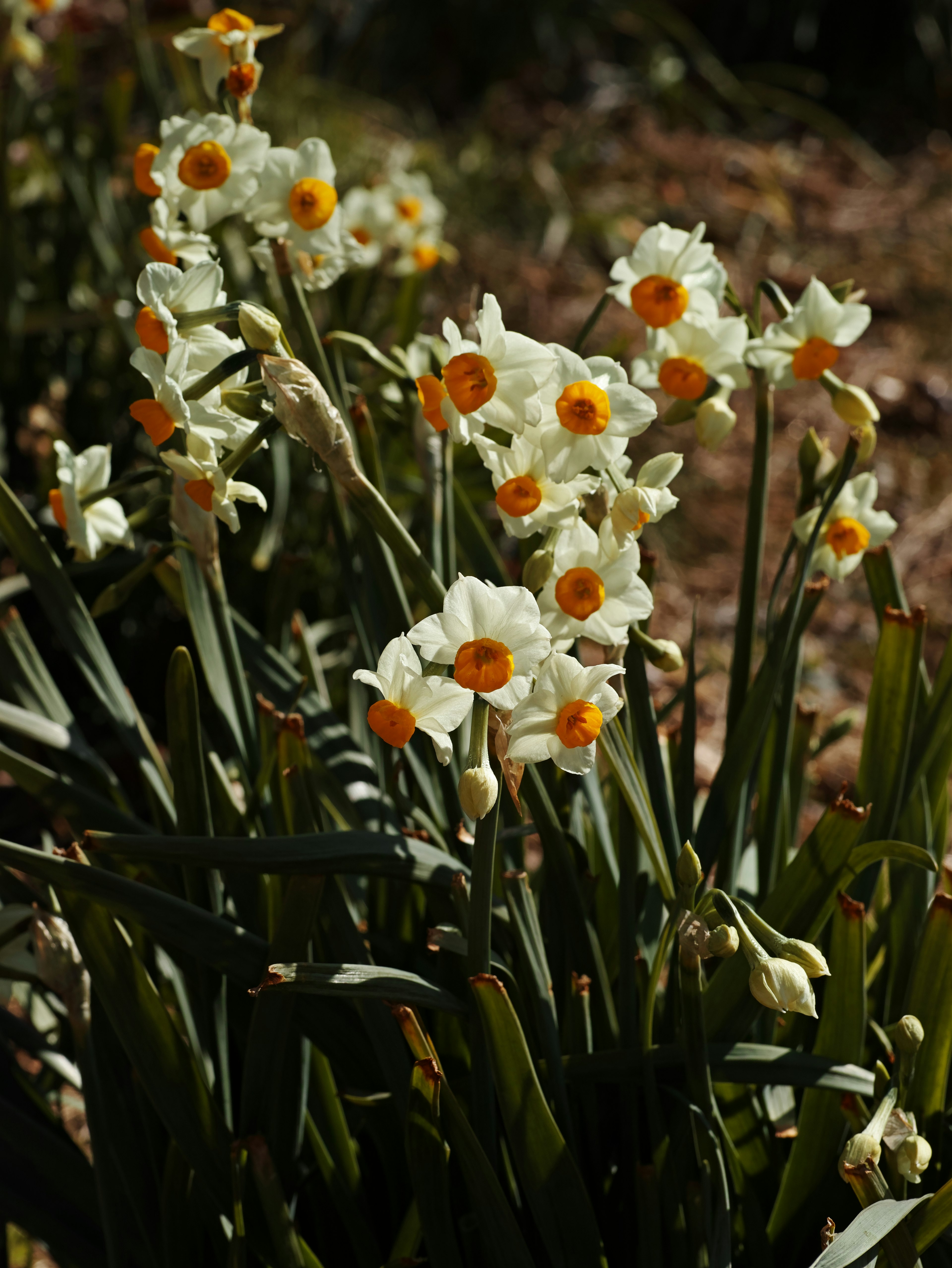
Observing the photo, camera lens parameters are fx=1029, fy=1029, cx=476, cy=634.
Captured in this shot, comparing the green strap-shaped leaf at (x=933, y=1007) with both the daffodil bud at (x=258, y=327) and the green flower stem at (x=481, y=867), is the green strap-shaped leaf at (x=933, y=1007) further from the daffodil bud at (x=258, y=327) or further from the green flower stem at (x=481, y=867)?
the daffodil bud at (x=258, y=327)

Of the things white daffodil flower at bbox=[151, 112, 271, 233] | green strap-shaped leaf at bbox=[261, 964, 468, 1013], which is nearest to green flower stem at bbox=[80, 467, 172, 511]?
white daffodil flower at bbox=[151, 112, 271, 233]

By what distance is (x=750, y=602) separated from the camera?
1.19 m

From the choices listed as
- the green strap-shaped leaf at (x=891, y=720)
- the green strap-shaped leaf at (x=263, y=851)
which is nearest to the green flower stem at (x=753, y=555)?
the green strap-shaped leaf at (x=891, y=720)

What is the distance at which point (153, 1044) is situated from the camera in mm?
970

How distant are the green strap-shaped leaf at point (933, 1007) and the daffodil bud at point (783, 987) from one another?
0.28m

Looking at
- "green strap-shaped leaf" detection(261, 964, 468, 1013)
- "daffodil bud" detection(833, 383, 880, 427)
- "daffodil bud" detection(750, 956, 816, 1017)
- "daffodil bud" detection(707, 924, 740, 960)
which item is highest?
"daffodil bud" detection(833, 383, 880, 427)

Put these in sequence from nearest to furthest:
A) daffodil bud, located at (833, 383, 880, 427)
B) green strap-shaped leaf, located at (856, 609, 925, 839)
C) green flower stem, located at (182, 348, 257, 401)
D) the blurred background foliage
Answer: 1. green flower stem, located at (182, 348, 257, 401)
2. daffodil bud, located at (833, 383, 880, 427)
3. green strap-shaped leaf, located at (856, 609, 925, 839)
4. the blurred background foliage

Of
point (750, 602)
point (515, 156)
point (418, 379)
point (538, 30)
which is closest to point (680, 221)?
point (515, 156)

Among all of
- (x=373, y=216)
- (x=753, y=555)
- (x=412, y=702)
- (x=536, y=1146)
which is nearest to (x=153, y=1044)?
(x=536, y=1146)

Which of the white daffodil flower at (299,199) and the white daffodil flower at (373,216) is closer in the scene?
the white daffodil flower at (299,199)

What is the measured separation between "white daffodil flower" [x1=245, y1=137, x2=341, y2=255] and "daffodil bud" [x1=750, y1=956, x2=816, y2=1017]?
80cm

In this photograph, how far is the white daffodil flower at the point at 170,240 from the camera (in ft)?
3.21

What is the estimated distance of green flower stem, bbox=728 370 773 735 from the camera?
1112 millimetres

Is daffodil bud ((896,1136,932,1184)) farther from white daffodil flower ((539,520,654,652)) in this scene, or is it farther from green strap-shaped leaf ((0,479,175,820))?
green strap-shaped leaf ((0,479,175,820))
